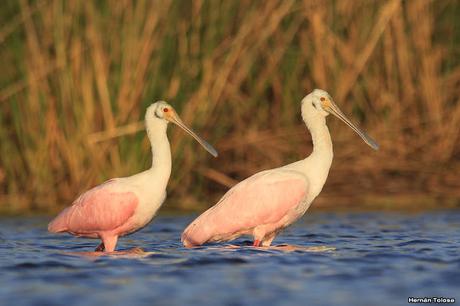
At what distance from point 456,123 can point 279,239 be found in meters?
3.02

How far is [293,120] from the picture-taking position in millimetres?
14062

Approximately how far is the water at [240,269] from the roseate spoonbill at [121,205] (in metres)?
0.33

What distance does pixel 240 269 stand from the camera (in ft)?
30.6

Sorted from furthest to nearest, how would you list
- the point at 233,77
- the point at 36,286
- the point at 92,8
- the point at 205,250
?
the point at 233,77 < the point at 92,8 < the point at 205,250 < the point at 36,286

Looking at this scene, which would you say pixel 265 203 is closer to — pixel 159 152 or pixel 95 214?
pixel 159 152

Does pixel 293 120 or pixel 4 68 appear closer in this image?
pixel 4 68

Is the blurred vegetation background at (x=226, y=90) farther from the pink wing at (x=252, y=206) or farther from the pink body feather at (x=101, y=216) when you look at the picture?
the pink wing at (x=252, y=206)

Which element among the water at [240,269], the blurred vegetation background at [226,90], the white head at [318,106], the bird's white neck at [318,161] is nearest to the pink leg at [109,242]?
the water at [240,269]

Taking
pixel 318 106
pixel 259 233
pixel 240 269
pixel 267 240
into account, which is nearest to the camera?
pixel 240 269

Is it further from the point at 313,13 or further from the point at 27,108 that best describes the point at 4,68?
the point at 313,13

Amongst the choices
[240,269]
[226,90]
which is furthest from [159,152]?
[226,90]

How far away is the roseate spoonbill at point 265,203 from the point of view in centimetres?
1027

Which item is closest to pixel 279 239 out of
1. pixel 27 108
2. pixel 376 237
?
pixel 376 237

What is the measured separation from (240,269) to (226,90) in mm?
4404
